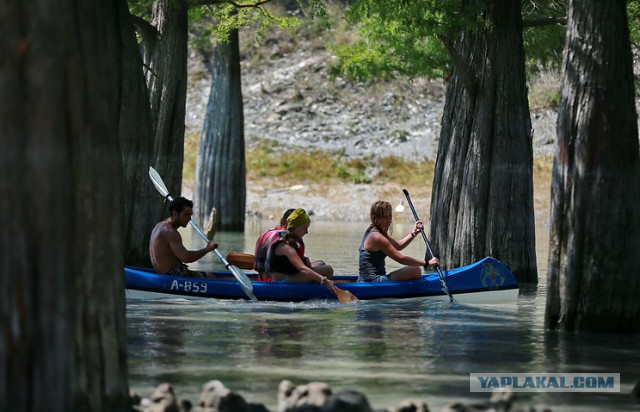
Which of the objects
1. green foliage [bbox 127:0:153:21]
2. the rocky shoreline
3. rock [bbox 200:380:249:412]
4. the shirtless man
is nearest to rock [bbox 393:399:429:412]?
the rocky shoreline

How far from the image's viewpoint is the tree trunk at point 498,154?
59.3 feet

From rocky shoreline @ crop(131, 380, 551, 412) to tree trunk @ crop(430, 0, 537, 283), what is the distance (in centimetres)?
1035

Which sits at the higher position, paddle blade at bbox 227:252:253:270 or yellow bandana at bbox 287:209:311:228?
yellow bandana at bbox 287:209:311:228

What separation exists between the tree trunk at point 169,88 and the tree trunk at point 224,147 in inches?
437

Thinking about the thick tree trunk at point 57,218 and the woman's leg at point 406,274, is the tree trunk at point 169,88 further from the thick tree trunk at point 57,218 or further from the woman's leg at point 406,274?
the thick tree trunk at point 57,218

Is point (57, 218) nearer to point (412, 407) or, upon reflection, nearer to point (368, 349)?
point (412, 407)

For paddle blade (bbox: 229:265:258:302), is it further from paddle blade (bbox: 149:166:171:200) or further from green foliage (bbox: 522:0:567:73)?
green foliage (bbox: 522:0:567:73)

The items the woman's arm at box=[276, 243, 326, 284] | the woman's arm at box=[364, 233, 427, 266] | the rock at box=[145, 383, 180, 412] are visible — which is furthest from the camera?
the woman's arm at box=[364, 233, 427, 266]

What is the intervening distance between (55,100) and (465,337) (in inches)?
262

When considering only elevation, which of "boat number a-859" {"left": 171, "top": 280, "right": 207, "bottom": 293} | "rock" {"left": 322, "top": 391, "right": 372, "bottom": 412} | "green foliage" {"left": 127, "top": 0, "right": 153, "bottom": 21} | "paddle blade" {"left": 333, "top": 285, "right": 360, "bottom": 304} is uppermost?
"green foliage" {"left": 127, "top": 0, "right": 153, "bottom": 21}

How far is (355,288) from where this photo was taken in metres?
15.6

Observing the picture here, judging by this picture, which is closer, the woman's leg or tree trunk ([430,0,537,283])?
the woman's leg

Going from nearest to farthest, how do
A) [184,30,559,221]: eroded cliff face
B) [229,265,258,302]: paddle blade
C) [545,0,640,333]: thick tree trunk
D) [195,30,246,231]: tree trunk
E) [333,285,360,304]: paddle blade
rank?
[545,0,640,333]: thick tree trunk → [229,265,258,302]: paddle blade → [333,285,360,304]: paddle blade → [195,30,246,231]: tree trunk → [184,30,559,221]: eroded cliff face

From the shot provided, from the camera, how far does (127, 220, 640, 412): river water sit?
881 cm
